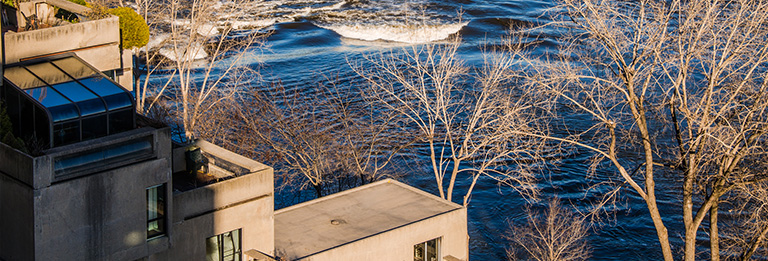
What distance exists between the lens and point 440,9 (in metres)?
87.0

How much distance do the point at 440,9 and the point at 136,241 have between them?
232ft

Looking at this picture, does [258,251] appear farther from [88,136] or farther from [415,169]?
[415,169]

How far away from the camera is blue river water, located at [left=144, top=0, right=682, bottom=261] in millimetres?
40500

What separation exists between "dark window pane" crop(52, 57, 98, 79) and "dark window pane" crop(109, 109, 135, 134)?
209cm

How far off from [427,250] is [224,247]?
23.1 feet

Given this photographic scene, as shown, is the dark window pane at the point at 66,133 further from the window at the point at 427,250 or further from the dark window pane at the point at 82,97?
the window at the point at 427,250

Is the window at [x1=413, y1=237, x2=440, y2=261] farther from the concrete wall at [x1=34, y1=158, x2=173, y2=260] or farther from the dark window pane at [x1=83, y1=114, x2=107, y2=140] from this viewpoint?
the dark window pane at [x1=83, y1=114, x2=107, y2=140]

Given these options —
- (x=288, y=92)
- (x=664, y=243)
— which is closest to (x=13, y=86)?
(x=664, y=243)

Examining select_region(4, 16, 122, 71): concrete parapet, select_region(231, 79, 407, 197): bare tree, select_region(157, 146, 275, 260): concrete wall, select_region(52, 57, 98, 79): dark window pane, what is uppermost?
select_region(4, 16, 122, 71): concrete parapet

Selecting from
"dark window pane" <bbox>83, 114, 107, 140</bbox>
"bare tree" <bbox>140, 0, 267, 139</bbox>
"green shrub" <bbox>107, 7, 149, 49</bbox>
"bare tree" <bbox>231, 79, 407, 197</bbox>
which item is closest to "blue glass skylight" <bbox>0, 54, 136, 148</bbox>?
"dark window pane" <bbox>83, 114, 107, 140</bbox>

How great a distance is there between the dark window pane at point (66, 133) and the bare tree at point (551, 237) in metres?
18.8

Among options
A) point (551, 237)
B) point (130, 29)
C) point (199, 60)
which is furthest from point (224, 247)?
point (199, 60)

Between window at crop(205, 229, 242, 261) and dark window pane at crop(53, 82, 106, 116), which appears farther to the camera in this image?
window at crop(205, 229, 242, 261)

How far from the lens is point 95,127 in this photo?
744 inches
